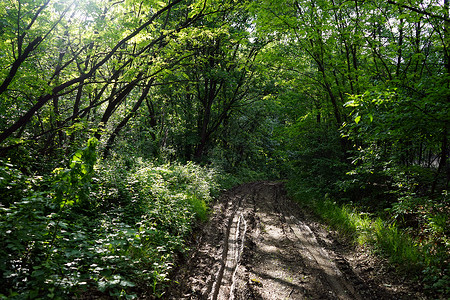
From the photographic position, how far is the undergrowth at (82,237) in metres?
2.67

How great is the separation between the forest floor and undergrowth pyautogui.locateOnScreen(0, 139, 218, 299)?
602 mm

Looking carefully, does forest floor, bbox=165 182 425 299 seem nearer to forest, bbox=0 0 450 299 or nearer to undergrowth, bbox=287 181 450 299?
undergrowth, bbox=287 181 450 299

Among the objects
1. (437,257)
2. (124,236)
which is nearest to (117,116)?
(124,236)

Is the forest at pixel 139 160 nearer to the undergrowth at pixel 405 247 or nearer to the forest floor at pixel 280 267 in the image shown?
the undergrowth at pixel 405 247

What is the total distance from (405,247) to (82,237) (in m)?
5.98

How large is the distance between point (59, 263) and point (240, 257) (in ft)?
11.0

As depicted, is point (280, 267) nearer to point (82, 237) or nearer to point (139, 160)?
point (82, 237)

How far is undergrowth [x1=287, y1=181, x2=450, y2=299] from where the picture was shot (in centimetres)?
401

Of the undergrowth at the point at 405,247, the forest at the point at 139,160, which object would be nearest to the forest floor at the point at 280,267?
the undergrowth at the point at 405,247

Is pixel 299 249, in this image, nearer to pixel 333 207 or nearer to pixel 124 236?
pixel 333 207

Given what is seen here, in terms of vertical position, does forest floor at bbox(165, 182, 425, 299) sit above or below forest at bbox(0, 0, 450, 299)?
below

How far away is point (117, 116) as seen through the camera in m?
11.7

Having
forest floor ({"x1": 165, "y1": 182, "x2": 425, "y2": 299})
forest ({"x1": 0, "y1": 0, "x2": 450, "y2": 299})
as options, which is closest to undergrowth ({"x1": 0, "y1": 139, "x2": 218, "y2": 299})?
forest ({"x1": 0, "y1": 0, "x2": 450, "y2": 299})

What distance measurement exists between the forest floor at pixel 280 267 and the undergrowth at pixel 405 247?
0.24 m
